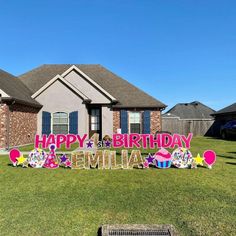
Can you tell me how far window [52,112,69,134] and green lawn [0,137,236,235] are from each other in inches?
398

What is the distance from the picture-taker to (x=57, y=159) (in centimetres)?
1030

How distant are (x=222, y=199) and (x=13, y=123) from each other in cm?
1366

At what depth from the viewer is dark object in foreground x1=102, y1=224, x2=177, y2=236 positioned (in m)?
4.03

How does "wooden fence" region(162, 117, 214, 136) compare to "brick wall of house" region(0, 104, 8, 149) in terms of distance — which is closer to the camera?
"brick wall of house" region(0, 104, 8, 149)

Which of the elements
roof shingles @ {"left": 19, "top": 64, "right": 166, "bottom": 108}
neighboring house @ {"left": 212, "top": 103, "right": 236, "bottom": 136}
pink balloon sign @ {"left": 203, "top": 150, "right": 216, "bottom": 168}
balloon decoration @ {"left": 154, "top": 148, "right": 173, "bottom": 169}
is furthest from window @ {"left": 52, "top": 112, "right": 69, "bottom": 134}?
neighboring house @ {"left": 212, "top": 103, "right": 236, "bottom": 136}

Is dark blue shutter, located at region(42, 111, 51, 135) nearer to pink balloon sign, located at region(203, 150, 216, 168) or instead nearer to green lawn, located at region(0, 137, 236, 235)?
green lawn, located at region(0, 137, 236, 235)

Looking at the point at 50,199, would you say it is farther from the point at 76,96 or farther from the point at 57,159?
the point at 76,96

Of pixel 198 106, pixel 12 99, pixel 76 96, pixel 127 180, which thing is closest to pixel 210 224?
pixel 127 180

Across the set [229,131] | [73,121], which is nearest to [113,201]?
[73,121]

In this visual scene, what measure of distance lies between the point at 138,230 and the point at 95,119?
16760 millimetres

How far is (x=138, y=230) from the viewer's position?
411cm

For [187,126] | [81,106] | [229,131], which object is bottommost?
[229,131]

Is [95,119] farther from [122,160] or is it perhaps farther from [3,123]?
[122,160]

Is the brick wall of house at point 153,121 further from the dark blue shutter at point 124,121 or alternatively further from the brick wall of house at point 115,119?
the dark blue shutter at point 124,121
